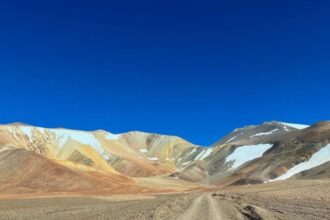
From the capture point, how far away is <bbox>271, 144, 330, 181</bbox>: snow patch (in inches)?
6294

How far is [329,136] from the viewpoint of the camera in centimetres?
18212

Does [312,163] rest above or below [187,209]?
above

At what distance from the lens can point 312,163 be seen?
16312 centimetres

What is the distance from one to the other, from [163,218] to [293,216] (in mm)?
8745

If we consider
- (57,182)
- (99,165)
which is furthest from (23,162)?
(99,165)

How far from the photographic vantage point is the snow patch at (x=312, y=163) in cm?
15988

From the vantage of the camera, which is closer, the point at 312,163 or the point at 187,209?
the point at 187,209

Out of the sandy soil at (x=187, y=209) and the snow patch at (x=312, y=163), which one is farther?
the snow patch at (x=312, y=163)

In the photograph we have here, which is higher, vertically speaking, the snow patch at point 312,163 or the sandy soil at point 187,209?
the snow patch at point 312,163

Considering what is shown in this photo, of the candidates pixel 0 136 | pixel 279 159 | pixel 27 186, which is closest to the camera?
pixel 27 186

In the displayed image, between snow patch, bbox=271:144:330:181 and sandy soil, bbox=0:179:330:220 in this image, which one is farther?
snow patch, bbox=271:144:330:181

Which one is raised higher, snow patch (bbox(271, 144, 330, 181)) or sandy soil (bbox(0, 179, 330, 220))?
snow patch (bbox(271, 144, 330, 181))

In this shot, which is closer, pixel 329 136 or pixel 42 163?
pixel 42 163

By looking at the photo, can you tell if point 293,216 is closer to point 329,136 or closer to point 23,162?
point 23,162
